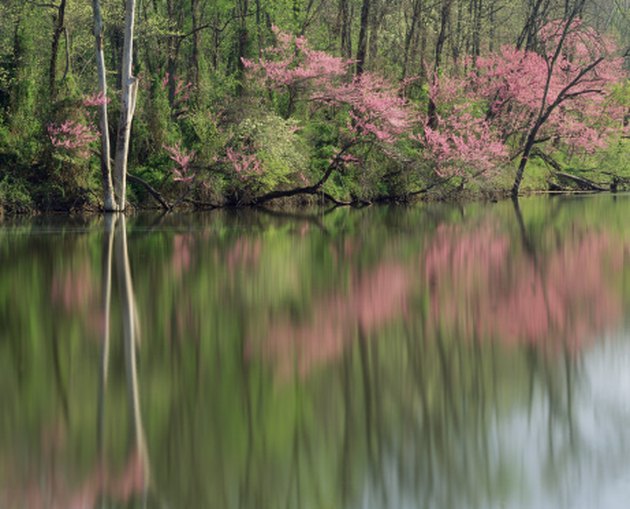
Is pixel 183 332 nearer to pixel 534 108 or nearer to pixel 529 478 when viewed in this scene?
pixel 529 478

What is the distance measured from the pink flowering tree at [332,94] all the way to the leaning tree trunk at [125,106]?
6.37 m

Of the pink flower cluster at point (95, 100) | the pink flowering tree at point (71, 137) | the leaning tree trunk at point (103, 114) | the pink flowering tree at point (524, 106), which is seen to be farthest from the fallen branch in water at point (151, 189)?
the pink flowering tree at point (524, 106)

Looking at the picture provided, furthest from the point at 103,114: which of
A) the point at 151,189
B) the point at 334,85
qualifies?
the point at 334,85

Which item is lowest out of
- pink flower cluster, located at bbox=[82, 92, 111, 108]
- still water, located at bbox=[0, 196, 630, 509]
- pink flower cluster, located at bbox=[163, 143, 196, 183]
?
still water, located at bbox=[0, 196, 630, 509]

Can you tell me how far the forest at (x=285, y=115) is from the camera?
29.9 meters

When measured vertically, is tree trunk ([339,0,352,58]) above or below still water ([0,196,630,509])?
above

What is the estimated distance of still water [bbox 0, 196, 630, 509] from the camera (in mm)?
4863

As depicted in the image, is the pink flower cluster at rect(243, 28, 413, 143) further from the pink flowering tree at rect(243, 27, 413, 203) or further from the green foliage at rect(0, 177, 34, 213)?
the green foliage at rect(0, 177, 34, 213)

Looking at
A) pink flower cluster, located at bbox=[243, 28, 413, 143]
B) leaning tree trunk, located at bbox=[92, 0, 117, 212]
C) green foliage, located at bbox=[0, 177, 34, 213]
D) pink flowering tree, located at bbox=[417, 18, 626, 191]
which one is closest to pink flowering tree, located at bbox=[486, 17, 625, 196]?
pink flowering tree, located at bbox=[417, 18, 626, 191]

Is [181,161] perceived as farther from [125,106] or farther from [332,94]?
[332,94]

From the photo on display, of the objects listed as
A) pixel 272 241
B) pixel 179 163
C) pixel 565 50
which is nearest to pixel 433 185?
pixel 179 163

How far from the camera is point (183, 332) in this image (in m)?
9.04

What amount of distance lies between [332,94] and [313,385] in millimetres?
29963

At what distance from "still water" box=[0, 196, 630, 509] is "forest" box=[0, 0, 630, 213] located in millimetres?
15274
